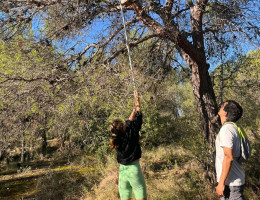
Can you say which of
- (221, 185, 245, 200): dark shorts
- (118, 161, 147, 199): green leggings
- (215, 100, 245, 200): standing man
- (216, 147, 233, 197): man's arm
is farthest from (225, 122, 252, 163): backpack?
(118, 161, 147, 199): green leggings

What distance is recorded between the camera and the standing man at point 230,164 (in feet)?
6.79

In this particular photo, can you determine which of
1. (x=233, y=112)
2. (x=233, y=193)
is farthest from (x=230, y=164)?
(x=233, y=112)

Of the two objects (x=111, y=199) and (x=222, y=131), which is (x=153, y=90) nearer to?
(x=111, y=199)

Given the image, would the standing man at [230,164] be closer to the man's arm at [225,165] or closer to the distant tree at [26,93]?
→ the man's arm at [225,165]

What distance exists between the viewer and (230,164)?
2.06 meters

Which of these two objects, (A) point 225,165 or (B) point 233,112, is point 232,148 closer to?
(A) point 225,165

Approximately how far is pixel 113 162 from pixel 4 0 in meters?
6.17

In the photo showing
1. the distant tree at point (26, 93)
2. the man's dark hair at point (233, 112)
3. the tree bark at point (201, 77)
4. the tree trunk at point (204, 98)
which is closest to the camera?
the man's dark hair at point (233, 112)

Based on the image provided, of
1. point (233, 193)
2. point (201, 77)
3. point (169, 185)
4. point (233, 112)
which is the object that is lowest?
point (169, 185)

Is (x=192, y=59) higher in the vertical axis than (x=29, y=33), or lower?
lower

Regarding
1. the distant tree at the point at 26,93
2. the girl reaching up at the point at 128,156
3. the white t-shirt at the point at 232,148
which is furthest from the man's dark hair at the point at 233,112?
the distant tree at the point at 26,93

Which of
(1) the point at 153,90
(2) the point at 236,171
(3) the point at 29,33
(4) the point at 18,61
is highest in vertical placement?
(3) the point at 29,33

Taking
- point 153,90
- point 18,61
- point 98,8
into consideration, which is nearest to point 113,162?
point 153,90

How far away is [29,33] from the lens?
4.77 metres
